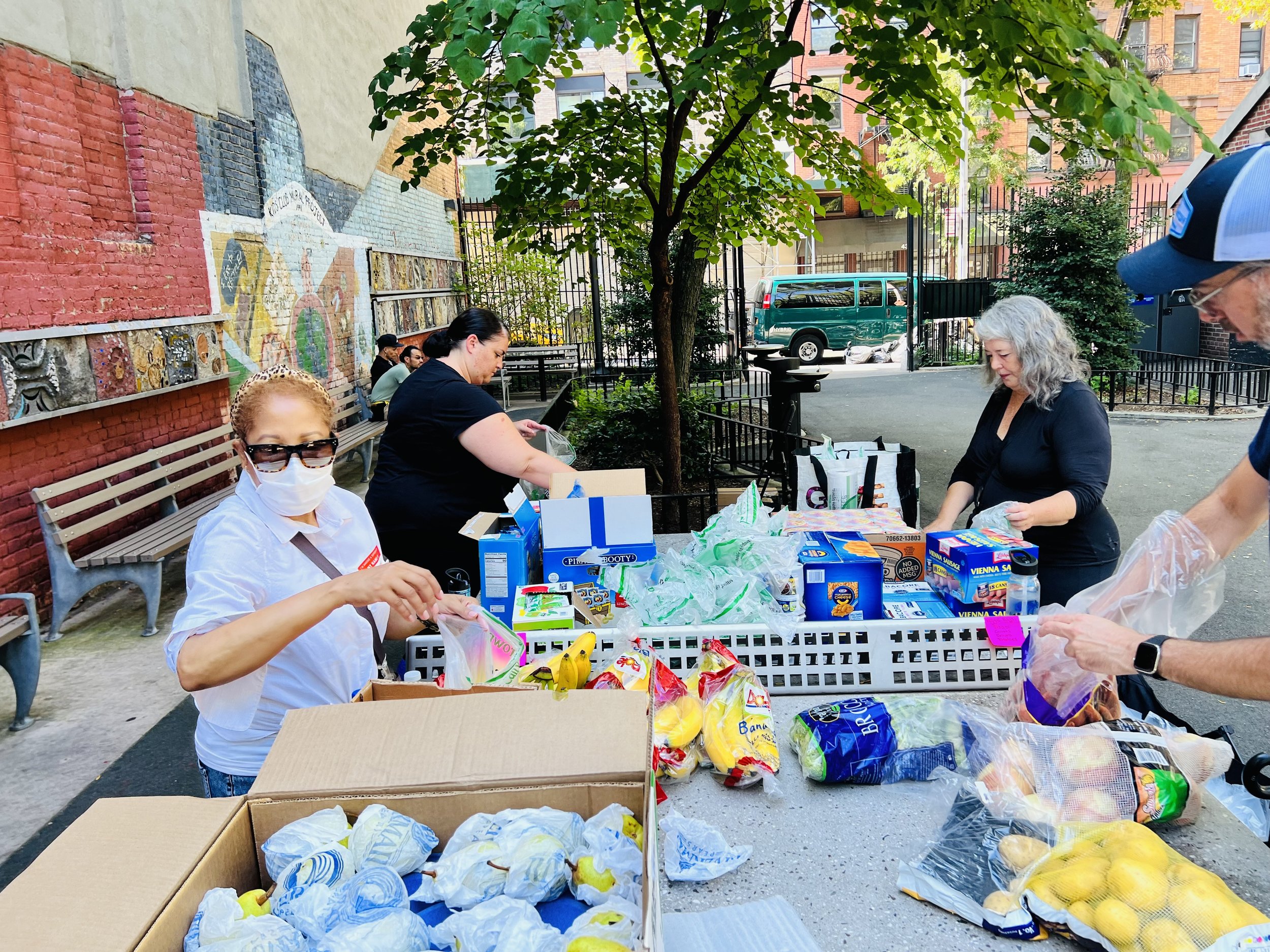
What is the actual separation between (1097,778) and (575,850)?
1.03 m

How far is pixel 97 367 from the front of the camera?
6.57 metres

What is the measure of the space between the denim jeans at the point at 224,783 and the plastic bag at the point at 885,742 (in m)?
1.30

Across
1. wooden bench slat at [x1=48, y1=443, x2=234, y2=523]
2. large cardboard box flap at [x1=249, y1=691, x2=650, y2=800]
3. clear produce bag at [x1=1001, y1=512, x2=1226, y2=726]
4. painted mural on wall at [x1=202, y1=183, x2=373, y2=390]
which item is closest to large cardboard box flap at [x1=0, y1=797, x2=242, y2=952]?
large cardboard box flap at [x1=249, y1=691, x2=650, y2=800]

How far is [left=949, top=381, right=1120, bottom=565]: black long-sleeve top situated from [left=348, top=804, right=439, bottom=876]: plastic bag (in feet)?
8.58

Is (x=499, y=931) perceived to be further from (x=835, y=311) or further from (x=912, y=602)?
(x=835, y=311)

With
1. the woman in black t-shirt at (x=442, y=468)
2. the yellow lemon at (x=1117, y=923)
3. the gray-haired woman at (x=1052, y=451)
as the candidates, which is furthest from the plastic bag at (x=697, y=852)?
the woman in black t-shirt at (x=442, y=468)

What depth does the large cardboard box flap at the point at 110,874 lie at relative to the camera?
1150 millimetres

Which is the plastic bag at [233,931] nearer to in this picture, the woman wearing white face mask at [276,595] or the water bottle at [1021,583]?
the woman wearing white face mask at [276,595]

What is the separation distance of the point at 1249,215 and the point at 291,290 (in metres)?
10.4

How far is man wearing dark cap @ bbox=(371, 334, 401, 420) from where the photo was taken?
11.7 m

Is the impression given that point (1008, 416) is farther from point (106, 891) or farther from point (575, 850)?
point (106, 891)

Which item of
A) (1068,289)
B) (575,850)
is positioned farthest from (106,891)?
(1068,289)

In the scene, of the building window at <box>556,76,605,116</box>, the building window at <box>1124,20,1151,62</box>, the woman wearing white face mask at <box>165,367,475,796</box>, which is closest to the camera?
the woman wearing white face mask at <box>165,367,475,796</box>

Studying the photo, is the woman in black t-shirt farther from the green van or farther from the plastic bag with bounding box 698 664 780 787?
the green van
